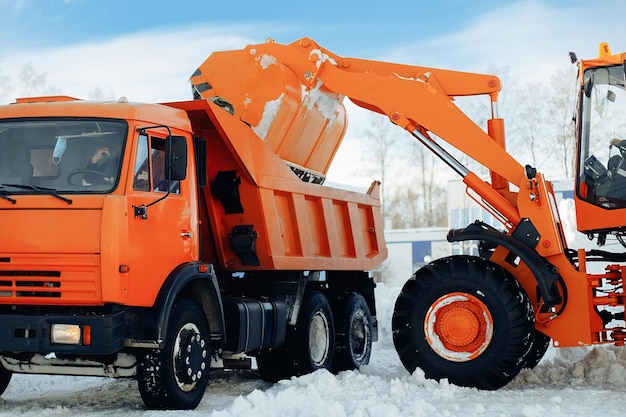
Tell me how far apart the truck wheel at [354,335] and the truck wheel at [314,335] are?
0.31 m

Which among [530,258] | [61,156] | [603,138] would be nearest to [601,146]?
[603,138]

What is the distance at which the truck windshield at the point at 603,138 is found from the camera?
8.08 meters

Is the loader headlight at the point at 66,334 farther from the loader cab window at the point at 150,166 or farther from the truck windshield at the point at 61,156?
the loader cab window at the point at 150,166

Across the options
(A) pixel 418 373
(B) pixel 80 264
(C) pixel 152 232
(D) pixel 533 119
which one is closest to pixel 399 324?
(A) pixel 418 373

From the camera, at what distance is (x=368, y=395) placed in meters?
7.27

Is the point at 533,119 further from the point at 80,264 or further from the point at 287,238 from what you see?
the point at 80,264

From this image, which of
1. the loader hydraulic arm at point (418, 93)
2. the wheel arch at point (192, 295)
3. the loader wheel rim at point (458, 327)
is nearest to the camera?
the wheel arch at point (192, 295)

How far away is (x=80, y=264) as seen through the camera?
6285mm

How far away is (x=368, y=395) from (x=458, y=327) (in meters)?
1.32

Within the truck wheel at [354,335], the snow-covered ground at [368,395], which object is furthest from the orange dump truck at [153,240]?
the truck wheel at [354,335]

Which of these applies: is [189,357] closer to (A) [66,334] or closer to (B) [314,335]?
(A) [66,334]

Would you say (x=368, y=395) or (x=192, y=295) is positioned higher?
(x=192, y=295)

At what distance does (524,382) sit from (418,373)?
1.29m

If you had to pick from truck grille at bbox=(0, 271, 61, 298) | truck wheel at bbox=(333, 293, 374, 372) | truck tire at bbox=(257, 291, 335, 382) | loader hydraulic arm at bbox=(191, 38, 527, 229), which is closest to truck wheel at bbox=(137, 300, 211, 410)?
truck grille at bbox=(0, 271, 61, 298)
